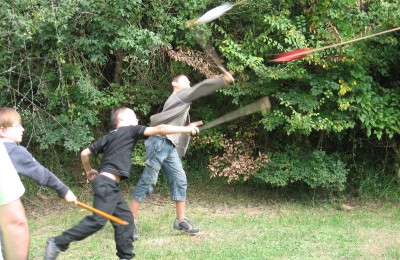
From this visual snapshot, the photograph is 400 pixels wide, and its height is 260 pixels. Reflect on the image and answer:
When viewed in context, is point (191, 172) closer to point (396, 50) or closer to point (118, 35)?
point (118, 35)

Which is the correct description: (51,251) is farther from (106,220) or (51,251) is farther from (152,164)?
(152,164)

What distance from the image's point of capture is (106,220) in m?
5.01

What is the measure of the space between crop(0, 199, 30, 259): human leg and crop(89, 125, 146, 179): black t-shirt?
6.90 feet

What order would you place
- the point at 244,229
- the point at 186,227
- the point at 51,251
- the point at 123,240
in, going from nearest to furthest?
the point at 51,251
the point at 123,240
the point at 186,227
the point at 244,229

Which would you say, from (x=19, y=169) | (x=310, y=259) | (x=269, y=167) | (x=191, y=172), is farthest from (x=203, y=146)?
(x=19, y=169)

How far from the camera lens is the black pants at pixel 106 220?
4965 millimetres

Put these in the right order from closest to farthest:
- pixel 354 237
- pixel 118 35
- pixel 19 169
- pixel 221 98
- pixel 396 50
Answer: pixel 19 169
pixel 354 237
pixel 118 35
pixel 396 50
pixel 221 98

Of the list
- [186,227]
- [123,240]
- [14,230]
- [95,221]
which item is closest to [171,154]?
[186,227]

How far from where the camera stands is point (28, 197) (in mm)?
8422

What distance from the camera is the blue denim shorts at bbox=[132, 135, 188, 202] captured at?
6.37 metres

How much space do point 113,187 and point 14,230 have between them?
2207 millimetres

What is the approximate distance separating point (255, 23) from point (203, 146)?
2.16 metres

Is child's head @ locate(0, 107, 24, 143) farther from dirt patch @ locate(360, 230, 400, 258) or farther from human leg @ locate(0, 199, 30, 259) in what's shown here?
dirt patch @ locate(360, 230, 400, 258)

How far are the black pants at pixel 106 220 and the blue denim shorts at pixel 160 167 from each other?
1.16 meters
